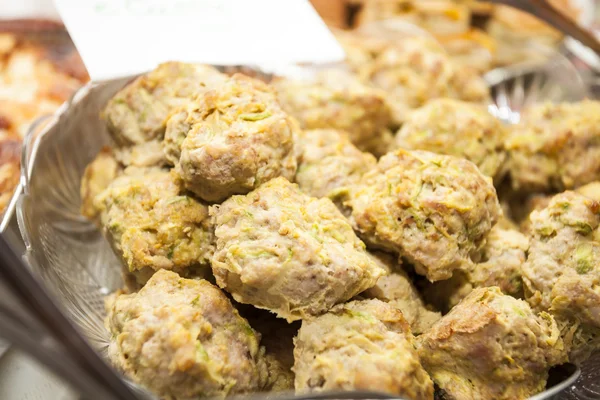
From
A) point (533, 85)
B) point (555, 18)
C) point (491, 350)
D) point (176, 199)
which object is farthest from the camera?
point (533, 85)

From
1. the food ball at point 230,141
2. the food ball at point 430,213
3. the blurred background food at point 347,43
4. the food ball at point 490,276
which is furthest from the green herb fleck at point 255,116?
the blurred background food at point 347,43

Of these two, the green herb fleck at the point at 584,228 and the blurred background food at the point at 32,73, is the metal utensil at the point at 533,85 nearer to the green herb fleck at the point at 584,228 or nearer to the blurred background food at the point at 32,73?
the green herb fleck at the point at 584,228

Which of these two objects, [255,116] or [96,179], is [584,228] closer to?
[255,116]

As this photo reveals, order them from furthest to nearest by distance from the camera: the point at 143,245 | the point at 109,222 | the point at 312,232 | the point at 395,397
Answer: the point at 109,222
the point at 143,245
the point at 312,232
the point at 395,397

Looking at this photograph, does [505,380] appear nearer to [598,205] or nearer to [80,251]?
A: [598,205]

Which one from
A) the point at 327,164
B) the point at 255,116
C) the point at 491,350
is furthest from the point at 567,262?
the point at 255,116

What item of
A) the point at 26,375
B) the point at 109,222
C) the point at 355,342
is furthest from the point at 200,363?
the point at 26,375
